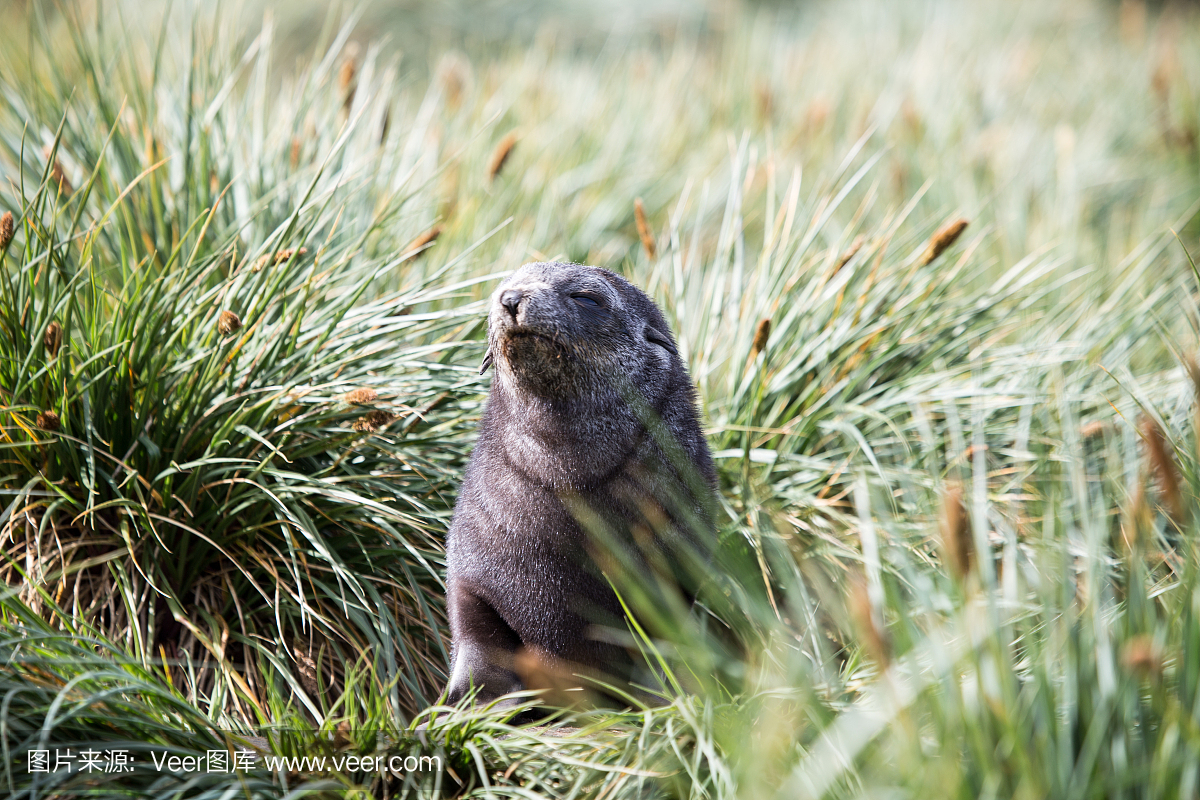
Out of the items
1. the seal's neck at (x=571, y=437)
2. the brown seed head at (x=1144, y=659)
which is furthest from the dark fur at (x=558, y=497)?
the brown seed head at (x=1144, y=659)

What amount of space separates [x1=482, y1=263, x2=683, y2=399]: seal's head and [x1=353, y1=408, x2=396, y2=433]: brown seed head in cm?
45

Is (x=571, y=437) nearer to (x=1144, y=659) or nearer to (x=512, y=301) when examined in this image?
(x=512, y=301)

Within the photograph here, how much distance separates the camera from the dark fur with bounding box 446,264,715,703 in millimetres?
2238

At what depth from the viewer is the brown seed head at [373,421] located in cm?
269

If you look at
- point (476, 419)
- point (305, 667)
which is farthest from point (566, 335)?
point (305, 667)

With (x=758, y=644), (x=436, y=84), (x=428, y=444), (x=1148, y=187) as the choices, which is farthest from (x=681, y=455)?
(x=1148, y=187)

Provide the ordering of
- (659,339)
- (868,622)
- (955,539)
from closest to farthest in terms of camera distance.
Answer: (868,622), (955,539), (659,339)

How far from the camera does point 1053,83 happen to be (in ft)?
24.9

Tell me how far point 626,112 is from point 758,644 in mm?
4581

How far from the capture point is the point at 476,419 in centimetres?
322

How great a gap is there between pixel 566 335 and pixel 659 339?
40 centimetres

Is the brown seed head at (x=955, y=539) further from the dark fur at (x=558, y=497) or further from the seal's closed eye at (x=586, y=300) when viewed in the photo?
the seal's closed eye at (x=586, y=300)

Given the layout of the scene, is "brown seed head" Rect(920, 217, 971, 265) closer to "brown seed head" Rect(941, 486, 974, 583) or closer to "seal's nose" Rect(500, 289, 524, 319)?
"seal's nose" Rect(500, 289, 524, 319)

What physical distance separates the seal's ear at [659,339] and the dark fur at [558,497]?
5.4 inches
